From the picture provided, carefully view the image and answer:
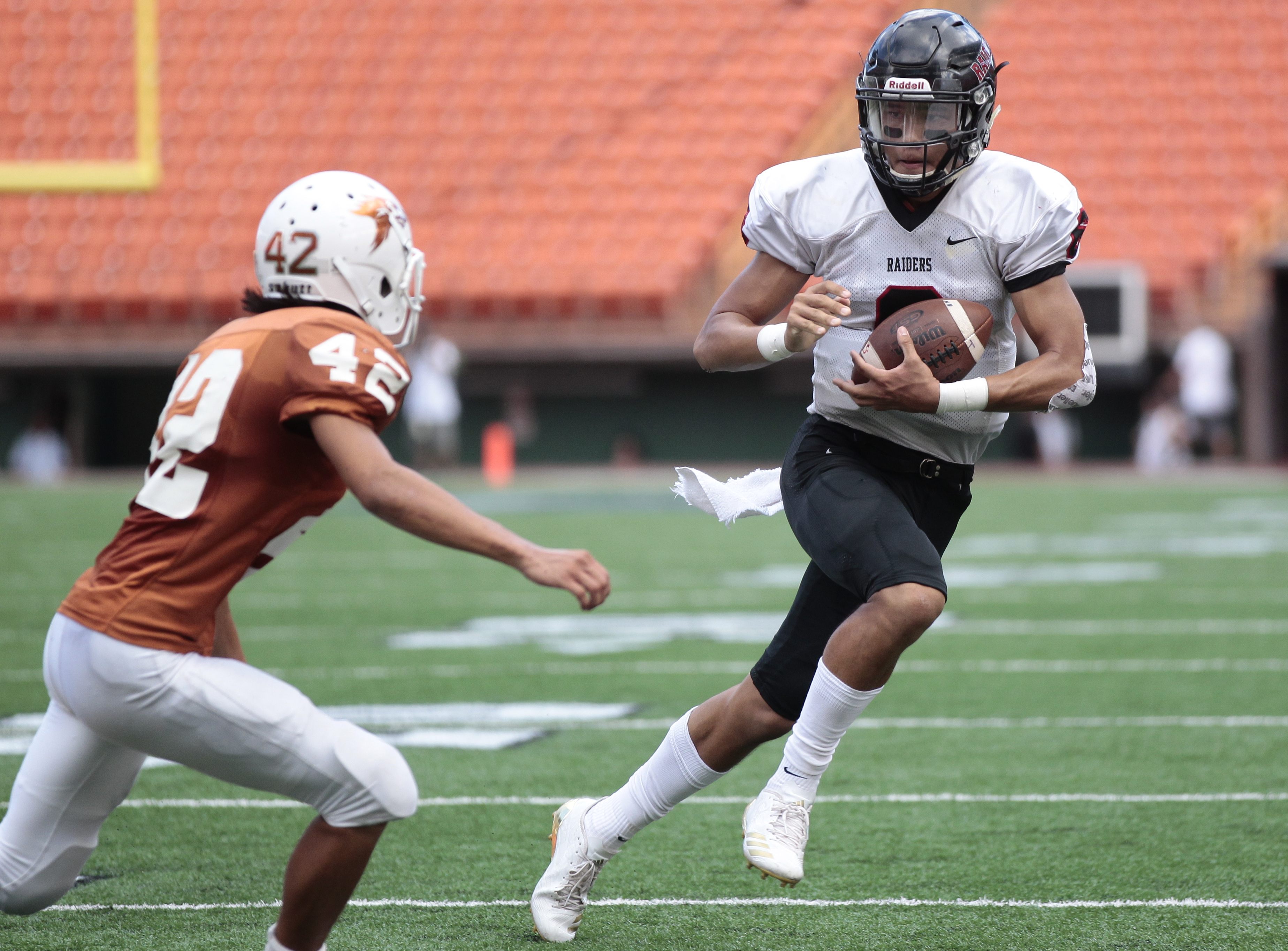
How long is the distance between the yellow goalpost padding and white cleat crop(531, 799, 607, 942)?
222 inches

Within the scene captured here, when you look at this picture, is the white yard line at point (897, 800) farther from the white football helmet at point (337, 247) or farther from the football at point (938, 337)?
the white football helmet at point (337, 247)

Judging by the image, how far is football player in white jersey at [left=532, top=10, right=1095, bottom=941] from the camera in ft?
9.73

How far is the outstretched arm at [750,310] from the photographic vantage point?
10.3ft

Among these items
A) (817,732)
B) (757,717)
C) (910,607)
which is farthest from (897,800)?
(910,607)

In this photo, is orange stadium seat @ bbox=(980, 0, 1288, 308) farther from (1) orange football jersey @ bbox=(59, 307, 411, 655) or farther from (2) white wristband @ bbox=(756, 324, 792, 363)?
(1) orange football jersey @ bbox=(59, 307, 411, 655)

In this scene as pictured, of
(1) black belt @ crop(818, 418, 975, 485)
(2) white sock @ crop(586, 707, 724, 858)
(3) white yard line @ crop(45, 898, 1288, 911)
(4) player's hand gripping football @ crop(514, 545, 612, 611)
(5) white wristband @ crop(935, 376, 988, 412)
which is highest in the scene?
(5) white wristband @ crop(935, 376, 988, 412)

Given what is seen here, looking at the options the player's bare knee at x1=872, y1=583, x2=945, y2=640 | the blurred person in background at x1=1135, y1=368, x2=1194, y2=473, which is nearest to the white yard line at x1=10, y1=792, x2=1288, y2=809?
the player's bare knee at x1=872, y1=583, x2=945, y2=640

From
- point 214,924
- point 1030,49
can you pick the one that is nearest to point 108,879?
point 214,924

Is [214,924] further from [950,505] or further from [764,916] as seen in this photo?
[950,505]

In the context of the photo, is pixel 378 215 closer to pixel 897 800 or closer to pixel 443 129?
pixel 897 800

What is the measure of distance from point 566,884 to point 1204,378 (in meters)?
13.5

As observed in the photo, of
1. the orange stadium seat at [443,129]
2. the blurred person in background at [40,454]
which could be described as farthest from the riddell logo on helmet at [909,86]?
the blurred person in background at [40,454]

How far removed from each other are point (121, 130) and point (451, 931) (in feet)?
52.4

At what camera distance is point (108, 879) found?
343 centimetres
